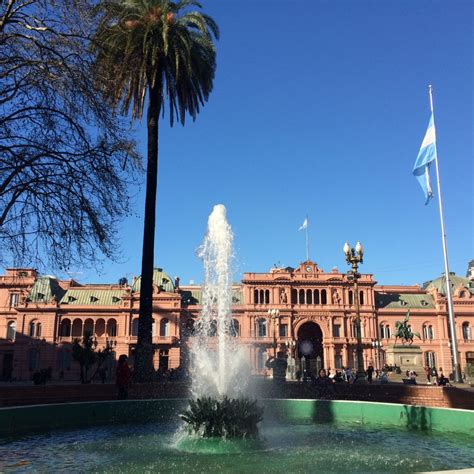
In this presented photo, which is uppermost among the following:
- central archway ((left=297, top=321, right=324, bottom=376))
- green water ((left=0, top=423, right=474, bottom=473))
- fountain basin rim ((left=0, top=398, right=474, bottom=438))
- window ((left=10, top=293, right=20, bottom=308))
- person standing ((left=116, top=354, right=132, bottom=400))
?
window ((left=10, top=293, right=20, bottom=308))

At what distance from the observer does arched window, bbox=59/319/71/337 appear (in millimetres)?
60844

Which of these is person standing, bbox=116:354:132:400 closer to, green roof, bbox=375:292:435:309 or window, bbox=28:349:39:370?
window, bbox=28:349:39:370

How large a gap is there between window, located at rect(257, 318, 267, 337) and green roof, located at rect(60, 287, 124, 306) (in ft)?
56.7

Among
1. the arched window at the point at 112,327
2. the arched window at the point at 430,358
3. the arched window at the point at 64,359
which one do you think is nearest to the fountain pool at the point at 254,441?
the arched window at the point at 64,359

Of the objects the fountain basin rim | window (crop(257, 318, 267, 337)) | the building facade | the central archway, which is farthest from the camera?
the central archway

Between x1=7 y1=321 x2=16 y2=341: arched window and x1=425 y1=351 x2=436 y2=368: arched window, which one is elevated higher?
x1=7 y1=321 x2=16 y2=341: arched window

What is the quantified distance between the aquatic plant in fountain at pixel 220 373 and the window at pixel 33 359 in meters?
48.8

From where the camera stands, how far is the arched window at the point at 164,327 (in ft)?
199

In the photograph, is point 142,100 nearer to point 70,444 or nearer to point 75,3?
point 75,3

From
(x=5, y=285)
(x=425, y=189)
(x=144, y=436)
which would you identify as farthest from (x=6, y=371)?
(x=144, y=436)

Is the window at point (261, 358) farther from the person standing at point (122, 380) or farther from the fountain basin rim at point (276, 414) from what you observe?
the fountain basin rim at point (276, 414)

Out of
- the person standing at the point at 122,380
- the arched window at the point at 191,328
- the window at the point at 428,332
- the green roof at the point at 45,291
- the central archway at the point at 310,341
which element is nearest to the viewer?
the person standing at the point at 122,380

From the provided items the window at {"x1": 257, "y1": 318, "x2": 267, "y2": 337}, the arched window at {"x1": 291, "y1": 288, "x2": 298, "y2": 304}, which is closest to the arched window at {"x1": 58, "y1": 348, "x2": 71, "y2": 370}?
the window at {"x1": 257, "y1": 318, "x2": 267, "y2": 337}

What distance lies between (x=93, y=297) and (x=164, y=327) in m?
9.95
